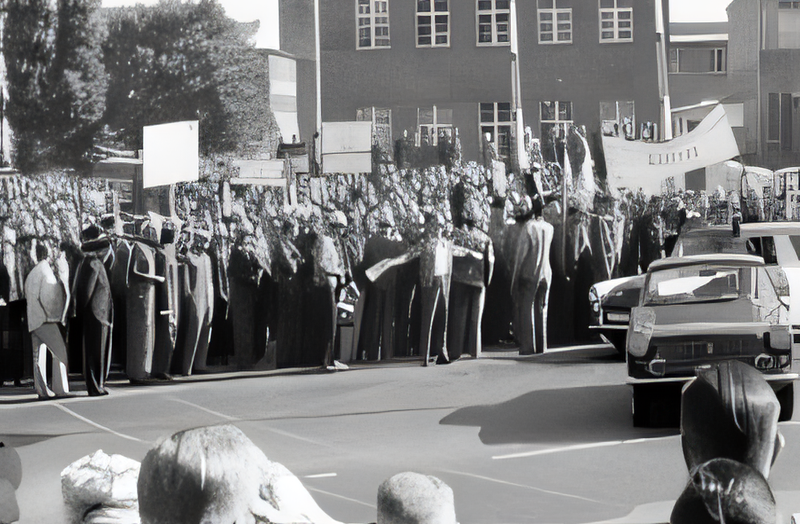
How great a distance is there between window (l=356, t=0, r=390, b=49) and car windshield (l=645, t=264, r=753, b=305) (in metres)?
1.60

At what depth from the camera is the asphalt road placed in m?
4.00

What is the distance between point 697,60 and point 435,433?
202 cm

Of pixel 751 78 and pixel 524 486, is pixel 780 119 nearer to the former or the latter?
pixel 751 78

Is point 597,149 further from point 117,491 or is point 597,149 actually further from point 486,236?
point 117,491

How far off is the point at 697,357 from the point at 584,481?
27.4 inches

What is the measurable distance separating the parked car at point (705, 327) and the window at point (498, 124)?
0.88 meters

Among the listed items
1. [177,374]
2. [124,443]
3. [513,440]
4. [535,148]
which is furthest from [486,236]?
[124,443]

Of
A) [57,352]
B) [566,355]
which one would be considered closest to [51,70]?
[57,352]

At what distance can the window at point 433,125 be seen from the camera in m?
4.37

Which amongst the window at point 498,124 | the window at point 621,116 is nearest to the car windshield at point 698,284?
the window at point 621,116

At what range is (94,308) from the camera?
4.55 m

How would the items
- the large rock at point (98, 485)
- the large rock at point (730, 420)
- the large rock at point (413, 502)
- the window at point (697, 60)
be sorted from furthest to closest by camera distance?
the window at point (697, 60), the large rock at point (98, 485), the large rock at point (413, 502), the large rock at point (730, 420)

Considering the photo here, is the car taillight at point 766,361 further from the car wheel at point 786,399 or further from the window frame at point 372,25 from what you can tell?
the window frame at point 372,25

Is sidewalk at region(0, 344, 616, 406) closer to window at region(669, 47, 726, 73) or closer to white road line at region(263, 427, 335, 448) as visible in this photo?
white road line at region(263, 427, 335, 448)
